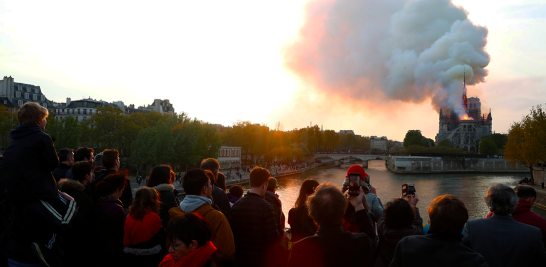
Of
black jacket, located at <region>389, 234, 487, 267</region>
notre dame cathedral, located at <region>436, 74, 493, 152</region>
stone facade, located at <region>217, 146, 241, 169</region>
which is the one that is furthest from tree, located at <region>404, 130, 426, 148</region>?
black jacket, located at <region>389, 234, 487, 267</region>

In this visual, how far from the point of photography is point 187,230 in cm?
219

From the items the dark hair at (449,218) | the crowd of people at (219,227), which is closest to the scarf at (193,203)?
the crowd of people at (219,227)

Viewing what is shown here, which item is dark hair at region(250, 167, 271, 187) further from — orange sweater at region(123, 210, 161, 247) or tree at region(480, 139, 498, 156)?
tree at region(480, 139, 498, 156)

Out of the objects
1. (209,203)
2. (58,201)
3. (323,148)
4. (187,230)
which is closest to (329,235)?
(187,230)

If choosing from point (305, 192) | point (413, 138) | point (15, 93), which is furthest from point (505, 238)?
point (413, 138)

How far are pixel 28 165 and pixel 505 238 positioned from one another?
11.5 feet

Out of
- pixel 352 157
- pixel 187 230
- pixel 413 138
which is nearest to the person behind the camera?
pixel 187 230

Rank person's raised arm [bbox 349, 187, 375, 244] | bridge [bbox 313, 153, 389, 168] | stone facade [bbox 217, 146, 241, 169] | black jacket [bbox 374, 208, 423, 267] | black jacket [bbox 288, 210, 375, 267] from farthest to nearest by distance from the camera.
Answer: bridge [bbox 313, 153, 389, 168], stone facade [bbox 217, 146, 241, 169], black jacket [bbox 374, 208, 423, 267], person's raised arm [bbox 349, 187, 375, 244], black jacket [bbox 288, 210, 375, 267]

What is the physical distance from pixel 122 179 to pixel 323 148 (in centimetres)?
9949

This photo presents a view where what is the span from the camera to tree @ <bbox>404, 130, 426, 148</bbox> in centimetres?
8233

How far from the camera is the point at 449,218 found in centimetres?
194

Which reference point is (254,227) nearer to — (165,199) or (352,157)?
(165,199)

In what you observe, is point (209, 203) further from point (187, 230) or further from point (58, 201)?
point (58, 201)

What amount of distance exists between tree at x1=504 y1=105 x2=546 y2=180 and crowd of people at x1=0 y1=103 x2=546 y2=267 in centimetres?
2795
